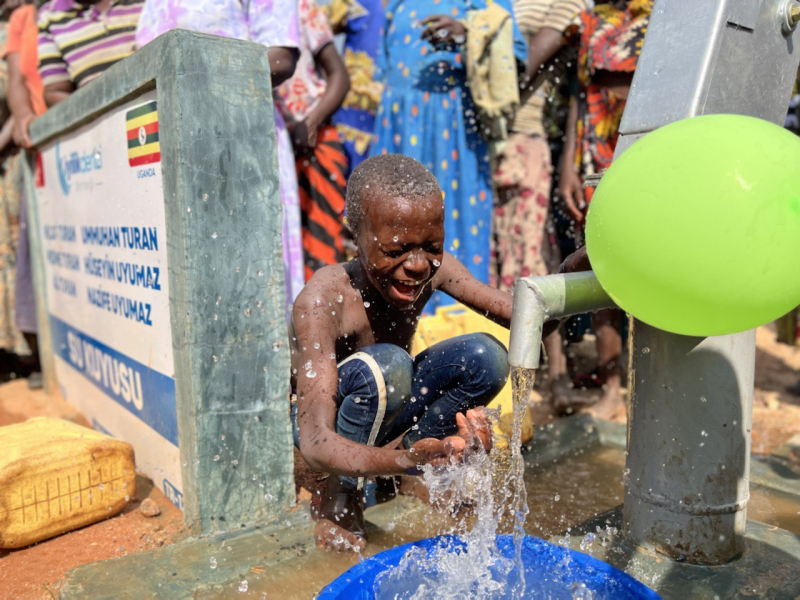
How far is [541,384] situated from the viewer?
4.36 m

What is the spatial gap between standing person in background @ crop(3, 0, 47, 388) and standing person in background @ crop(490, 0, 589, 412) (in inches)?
111

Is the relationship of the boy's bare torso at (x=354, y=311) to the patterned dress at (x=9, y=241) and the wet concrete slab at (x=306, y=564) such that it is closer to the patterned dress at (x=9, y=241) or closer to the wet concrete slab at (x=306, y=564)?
the wet concrete slab at (x=306, y=564)

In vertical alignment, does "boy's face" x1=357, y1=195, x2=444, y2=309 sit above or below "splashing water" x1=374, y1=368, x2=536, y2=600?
above

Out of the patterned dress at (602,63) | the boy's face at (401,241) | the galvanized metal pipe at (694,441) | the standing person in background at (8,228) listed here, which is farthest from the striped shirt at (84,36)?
the galvanized metal pipe at (694,441)

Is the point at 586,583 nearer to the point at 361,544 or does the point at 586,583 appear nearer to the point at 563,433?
the point at 361,544

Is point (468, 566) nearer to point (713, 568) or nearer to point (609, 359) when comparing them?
point (713, 568)

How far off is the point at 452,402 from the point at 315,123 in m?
1.89

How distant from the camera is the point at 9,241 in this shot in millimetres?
4520

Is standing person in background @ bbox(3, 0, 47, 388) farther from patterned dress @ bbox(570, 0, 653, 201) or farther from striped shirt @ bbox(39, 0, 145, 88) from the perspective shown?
patterned dress @ bbox(570, 0, 653, 201)

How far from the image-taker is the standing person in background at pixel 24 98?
416 cm

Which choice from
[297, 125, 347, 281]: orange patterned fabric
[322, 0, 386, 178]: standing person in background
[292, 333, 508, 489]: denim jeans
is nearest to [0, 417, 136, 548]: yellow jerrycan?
[292, 333, 508, 489]: denim jeans

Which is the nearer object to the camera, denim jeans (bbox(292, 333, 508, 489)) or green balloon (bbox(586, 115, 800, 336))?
green balloon (bbox(586, 115, 800, 336))

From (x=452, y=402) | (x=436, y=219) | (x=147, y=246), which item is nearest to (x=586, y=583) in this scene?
(x=452, y=402)

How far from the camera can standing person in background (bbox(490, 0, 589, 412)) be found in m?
3.57
